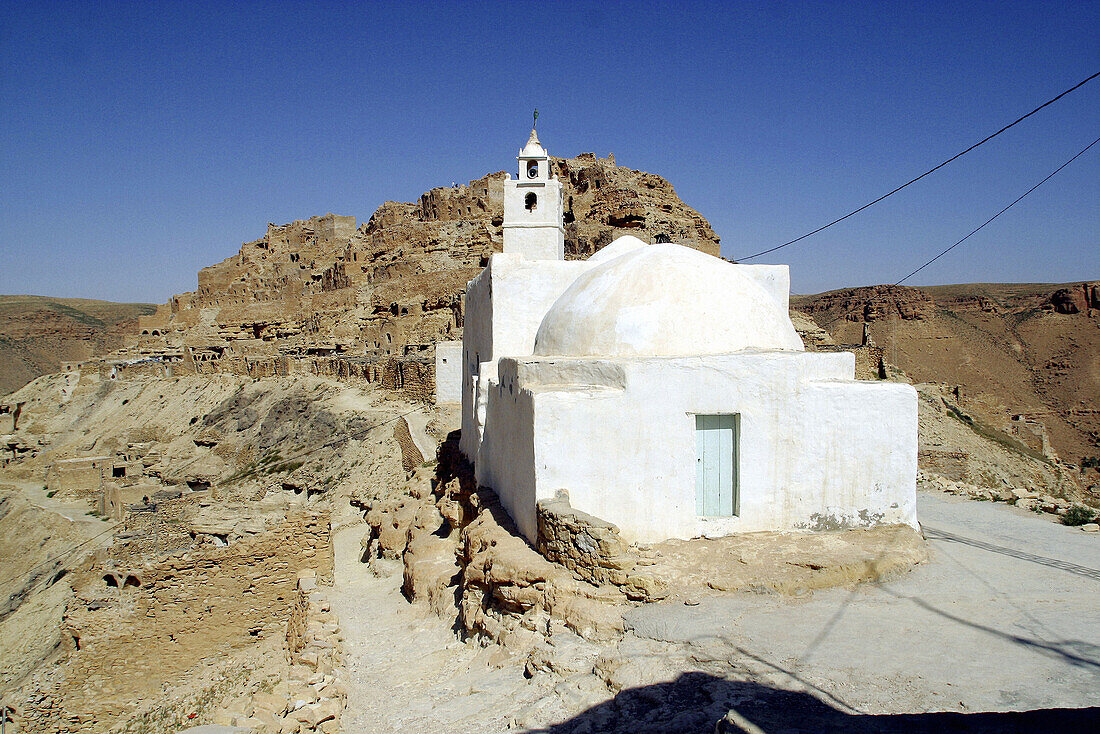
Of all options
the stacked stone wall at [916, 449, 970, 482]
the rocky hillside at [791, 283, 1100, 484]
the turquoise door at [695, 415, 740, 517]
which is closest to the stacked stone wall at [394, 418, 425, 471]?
the turquoise door at [695, 415, 740, 517]

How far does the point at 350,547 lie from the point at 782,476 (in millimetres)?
7967

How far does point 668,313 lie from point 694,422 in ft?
4.71

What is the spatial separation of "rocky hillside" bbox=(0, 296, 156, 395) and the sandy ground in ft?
164

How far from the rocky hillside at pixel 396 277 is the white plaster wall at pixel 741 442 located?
1865cm

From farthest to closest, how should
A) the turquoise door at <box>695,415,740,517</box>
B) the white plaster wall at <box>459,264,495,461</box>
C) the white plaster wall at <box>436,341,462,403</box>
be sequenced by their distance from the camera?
the white plaster wall at <box>436,341,462,403</box>, the white plaster wall at <box>459,264,495,461</box>, the turquoise door at <box>695,415,740,517</box>

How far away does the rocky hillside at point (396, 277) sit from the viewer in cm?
2769

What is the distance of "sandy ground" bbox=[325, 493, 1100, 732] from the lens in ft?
13.3

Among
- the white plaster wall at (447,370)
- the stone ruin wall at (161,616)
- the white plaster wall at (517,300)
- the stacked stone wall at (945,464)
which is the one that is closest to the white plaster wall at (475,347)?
the white plaster wall at (517,300)

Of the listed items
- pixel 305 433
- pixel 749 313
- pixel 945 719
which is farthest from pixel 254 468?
pixel 945 719

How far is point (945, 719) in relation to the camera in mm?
2594

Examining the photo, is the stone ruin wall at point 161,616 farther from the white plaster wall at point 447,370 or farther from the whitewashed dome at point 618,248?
the white plaster wall at point 447,370

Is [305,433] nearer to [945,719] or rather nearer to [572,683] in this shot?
[572,683]

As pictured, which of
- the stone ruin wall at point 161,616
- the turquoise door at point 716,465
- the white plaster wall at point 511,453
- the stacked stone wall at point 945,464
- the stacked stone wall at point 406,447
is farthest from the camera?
the stacked stone wall at point 406,447

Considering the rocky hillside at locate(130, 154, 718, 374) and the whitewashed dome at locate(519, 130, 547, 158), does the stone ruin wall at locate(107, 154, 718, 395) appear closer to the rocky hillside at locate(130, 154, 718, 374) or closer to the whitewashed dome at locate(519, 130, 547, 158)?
the rocky hillside at locate(130, 154, 718, 374)
